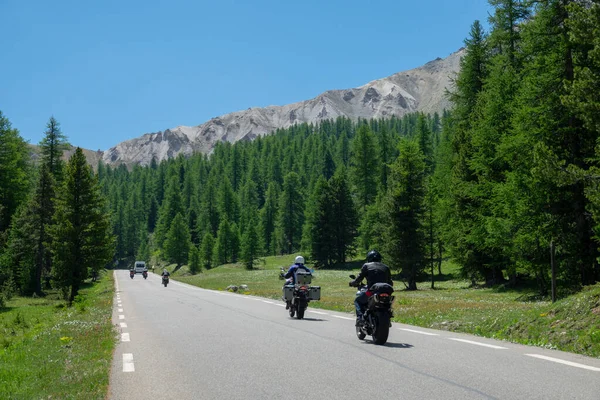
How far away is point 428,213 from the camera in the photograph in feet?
146

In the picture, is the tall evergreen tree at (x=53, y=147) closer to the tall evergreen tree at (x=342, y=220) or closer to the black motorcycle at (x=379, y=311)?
the tall evergreen tree at (x=342, y=220)

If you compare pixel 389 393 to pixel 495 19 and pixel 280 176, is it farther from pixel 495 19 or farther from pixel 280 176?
pixel 280 176

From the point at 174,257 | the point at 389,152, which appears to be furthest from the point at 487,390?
the point at 174,257

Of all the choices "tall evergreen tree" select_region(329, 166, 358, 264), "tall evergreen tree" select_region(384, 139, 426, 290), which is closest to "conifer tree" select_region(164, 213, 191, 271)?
"tall evergreen tree" select_region(329, 166, 358, 264)

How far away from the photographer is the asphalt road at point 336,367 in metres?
6.34

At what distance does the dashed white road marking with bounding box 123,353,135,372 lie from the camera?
26.8 ft

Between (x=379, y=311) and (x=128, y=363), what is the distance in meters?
5.03

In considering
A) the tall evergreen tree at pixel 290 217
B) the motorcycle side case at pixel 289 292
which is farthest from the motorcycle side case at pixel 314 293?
the tall evergreen tree at pixel 290 217

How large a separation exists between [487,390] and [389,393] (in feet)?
3.99

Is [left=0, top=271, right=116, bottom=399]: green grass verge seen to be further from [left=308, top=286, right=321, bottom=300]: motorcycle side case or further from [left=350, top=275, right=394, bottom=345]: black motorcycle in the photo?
[left=308, top=286, right=321, bottom=300]: motorcycle side case

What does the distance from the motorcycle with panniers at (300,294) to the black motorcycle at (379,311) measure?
576 centimetres

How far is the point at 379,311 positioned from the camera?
35.5ft

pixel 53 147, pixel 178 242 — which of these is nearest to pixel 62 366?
pixel 53 147

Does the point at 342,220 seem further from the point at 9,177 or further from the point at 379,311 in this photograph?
the point at 379,311
